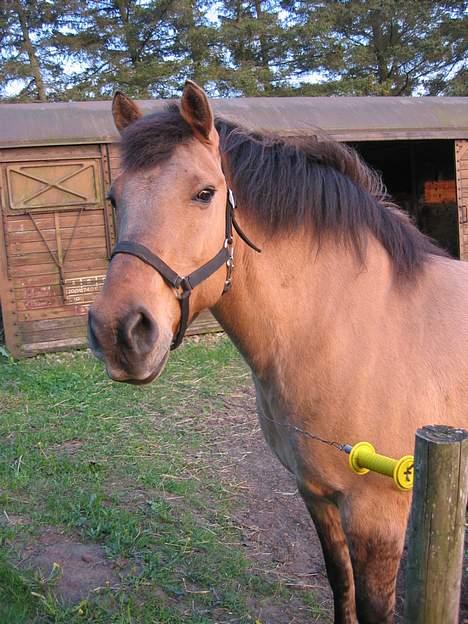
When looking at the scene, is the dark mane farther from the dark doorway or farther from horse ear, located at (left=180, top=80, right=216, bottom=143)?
the dark doorway

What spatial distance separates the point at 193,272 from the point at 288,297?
0.40m

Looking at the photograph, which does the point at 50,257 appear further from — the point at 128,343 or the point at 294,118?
the point at 128,343

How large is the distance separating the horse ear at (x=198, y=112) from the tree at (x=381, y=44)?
17.3 metres

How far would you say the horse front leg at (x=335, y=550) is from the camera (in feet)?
6.82

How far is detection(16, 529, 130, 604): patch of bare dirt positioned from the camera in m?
2.56

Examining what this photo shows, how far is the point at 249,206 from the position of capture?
1.83 meters

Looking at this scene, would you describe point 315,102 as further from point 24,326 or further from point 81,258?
point 24,326

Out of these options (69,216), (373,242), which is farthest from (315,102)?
(373,242)

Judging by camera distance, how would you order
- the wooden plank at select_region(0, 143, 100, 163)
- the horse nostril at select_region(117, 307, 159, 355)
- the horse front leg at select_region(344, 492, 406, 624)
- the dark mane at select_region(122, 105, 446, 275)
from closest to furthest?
the horse nostril at select_region(117, 307, 159, 355) < the dark mane at select_region(122, 105, 446, 275) < the horse front leg at select_region(344, 492, 406, 624) < the wooden plank at select_region(0, 143, 100, 163)

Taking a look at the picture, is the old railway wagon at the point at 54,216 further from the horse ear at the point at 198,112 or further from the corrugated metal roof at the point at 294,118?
the horse ear at the point at 198,112

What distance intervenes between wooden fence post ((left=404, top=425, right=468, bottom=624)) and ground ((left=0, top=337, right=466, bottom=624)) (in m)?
1.48

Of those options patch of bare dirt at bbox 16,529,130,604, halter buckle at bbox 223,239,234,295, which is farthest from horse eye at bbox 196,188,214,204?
patch of bare dirt at bbox 16,529,130,604

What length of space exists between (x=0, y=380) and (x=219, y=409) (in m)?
2.55

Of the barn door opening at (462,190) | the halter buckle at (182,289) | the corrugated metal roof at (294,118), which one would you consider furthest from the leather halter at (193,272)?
the barn door opening at (462,190)
